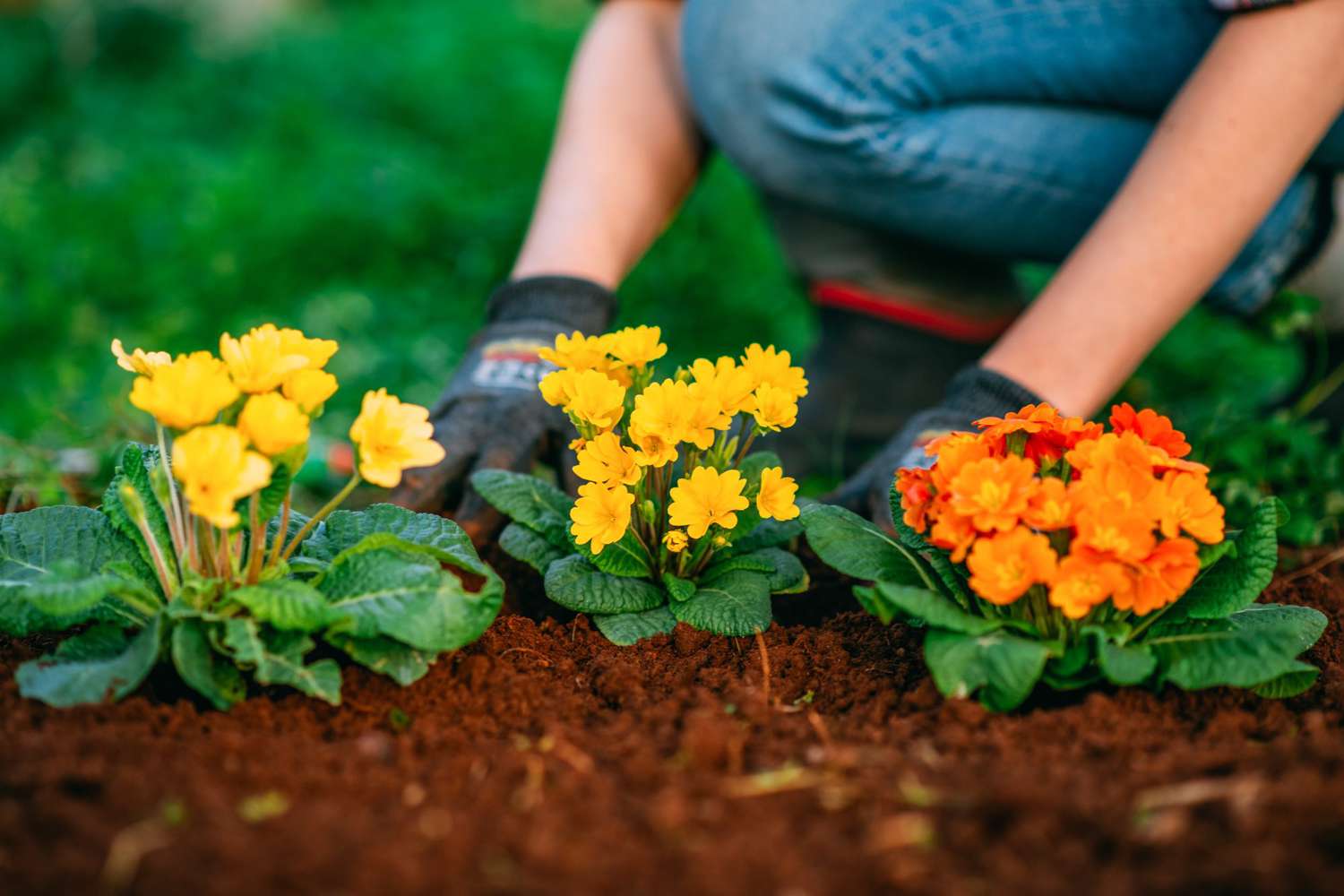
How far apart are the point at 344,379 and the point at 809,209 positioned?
1404 mm

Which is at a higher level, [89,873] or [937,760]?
[937,760]

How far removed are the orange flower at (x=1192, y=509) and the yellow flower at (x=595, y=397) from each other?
67 cm

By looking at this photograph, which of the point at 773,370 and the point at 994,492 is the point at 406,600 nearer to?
the point at 773,370

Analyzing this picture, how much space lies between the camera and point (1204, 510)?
134 centimetres

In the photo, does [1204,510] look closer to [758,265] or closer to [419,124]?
[758,265]

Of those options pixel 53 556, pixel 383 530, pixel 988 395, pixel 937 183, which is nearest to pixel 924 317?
pixel 937 183

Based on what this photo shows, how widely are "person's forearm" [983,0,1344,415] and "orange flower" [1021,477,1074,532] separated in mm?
570

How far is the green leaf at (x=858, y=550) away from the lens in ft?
5.08

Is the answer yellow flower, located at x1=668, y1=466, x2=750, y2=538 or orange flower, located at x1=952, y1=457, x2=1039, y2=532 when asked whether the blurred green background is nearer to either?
orange flower, located at x1=952, y1=457, x2=1039, y2=532

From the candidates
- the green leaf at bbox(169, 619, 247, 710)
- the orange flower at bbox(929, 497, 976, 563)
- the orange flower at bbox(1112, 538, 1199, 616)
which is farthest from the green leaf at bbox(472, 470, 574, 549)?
the orange flower at bbox(1112, 538, 1199, 616)

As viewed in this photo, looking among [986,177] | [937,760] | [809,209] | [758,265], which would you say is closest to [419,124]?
[758,265]

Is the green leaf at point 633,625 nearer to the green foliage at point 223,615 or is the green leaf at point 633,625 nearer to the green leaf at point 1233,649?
the green foliage at point 223,615

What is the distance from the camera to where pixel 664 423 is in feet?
4.87

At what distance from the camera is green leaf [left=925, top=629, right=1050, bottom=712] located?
1340 millimetres
